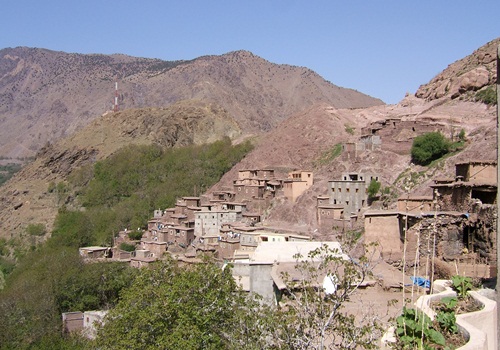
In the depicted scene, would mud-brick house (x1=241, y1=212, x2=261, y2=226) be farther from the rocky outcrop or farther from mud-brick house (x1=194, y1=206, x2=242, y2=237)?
the rocky outcrop

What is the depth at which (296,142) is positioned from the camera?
38.6m

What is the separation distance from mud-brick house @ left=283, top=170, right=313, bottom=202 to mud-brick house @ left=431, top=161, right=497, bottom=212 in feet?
38.9

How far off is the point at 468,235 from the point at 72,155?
60.7 m

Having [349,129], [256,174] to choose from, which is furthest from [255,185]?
[349,129]

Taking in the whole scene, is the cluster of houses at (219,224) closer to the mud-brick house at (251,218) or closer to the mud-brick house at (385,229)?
the mud-brick house at (251,218)

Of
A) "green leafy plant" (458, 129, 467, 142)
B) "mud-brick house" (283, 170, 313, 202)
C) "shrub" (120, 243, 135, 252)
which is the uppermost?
"green leafy plant" (458, 129, 467, 142)

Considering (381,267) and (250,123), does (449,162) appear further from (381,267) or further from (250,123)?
(250,123)

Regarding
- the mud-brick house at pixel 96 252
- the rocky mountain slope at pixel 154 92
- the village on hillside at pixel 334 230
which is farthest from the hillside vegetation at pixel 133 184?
the rocky mountain slope at pixel 154 92

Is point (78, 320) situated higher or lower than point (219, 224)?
lower

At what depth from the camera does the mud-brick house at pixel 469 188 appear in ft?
49.8

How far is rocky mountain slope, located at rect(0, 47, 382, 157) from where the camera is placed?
115062 millimetres

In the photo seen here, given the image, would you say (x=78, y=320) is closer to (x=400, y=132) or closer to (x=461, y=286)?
(x=400, y=132)

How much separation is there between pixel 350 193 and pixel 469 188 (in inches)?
417

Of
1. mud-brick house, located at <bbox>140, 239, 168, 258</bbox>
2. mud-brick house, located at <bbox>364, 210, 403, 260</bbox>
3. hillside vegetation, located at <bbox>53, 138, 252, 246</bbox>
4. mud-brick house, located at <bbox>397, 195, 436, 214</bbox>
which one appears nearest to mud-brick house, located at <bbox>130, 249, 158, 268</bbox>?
mud-brick house, located at <bbox>140, 239, 168, 258</bbox>
